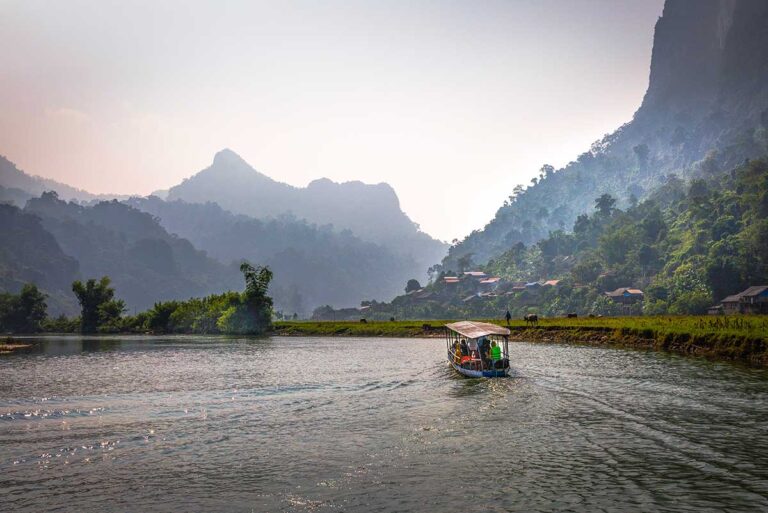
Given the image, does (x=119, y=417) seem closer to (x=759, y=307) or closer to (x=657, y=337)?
(x=657, y=337)

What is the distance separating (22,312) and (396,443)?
192m

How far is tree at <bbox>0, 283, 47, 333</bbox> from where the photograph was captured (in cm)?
17525

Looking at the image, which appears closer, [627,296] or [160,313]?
[160,313]

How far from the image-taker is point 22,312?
Result: 576ft

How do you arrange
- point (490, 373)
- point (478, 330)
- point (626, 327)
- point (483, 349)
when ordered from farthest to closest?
1. point (626, 327)
2. point (483, 349)
3. point (478, 330)
4. point (490, 373)

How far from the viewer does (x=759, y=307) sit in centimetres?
10950

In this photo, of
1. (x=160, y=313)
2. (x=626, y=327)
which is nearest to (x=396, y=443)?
(x=626, y=327)

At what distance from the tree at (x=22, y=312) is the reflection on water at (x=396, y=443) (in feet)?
521

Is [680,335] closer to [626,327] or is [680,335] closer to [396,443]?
[626,327]

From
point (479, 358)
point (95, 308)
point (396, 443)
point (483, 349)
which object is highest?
point (95, 308)

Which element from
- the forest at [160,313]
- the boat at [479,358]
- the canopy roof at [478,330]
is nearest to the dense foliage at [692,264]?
the forest at [160,313]

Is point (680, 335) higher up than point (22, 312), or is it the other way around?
point (22, 312)

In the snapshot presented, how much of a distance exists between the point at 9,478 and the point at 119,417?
10597mm

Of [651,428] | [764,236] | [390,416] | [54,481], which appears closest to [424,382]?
[390,416]
